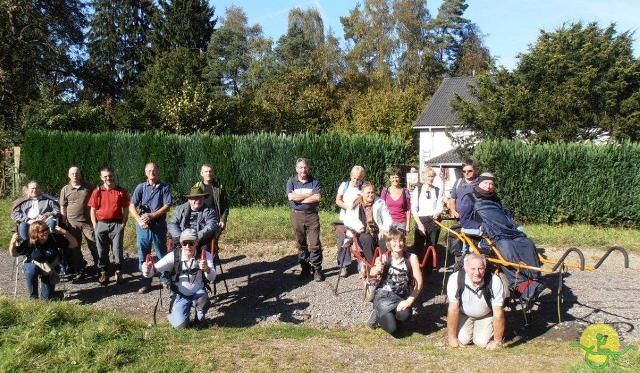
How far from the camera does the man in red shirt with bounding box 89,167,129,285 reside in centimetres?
826

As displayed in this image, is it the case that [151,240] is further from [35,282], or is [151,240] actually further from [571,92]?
[571,92]

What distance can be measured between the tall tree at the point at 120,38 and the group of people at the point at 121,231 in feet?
135

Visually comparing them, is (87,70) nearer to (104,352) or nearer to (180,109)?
(180,109)

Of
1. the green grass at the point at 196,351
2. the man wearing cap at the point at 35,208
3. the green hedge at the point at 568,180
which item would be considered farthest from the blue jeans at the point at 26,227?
the green hedge at the point at 568,180

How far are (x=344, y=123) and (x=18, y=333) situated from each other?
31583 millimetres

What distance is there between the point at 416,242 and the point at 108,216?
483 centimetres

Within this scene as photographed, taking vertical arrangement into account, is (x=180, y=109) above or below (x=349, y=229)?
above

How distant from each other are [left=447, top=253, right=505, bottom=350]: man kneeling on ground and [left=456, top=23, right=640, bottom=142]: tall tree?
1542 centimetres

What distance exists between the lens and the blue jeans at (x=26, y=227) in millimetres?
7285

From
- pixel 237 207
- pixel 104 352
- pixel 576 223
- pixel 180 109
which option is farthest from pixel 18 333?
pixel 180 109

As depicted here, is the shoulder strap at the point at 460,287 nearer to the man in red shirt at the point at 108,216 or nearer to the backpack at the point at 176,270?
the backpack at the point at 176,270

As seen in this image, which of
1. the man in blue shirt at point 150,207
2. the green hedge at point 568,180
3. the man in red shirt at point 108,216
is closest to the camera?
the man in blue shirt at point 150,207

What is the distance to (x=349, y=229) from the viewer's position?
25.6 ft

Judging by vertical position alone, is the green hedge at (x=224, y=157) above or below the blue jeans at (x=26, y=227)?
above
